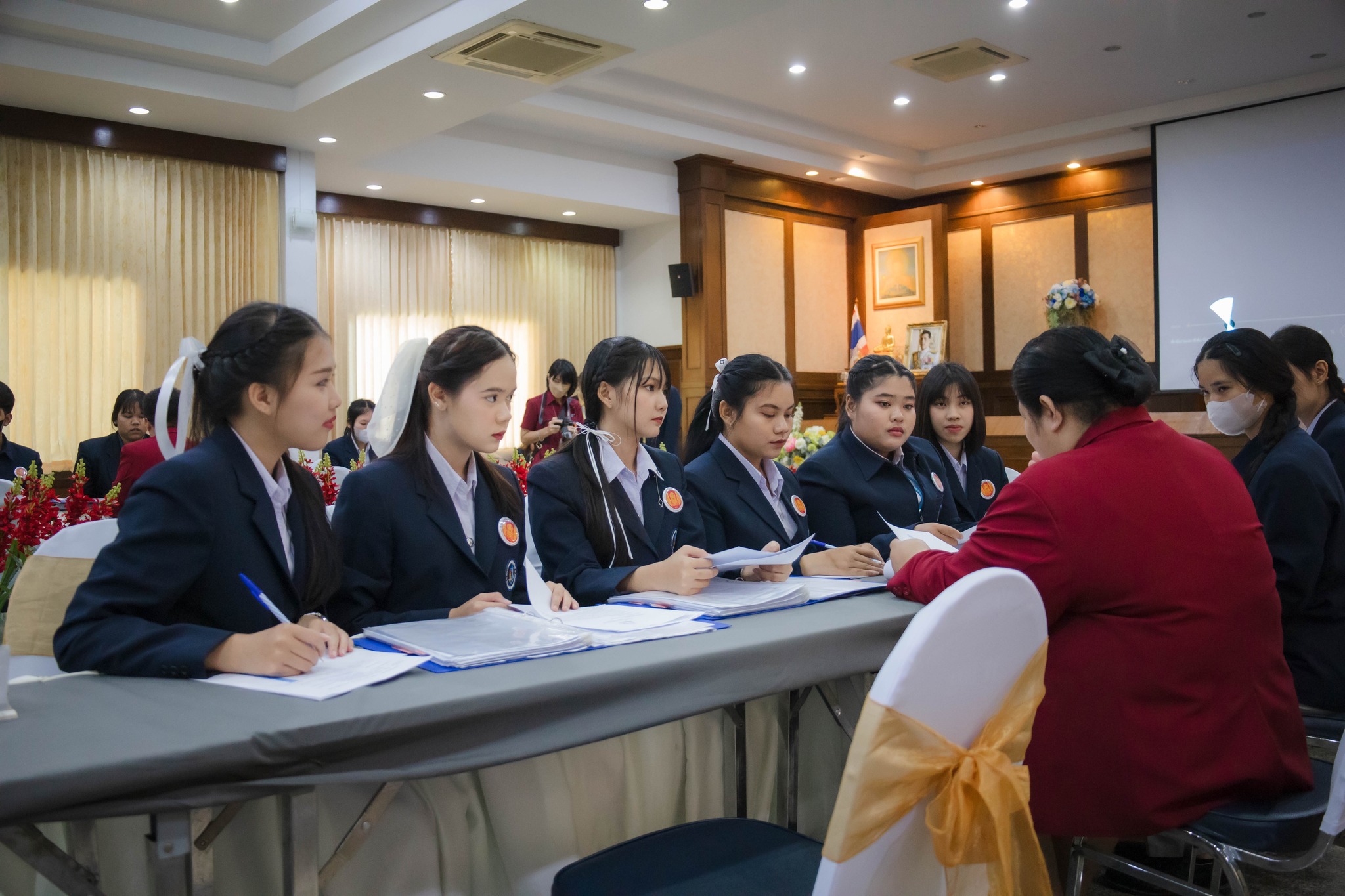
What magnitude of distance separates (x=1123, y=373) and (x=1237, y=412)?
3.40 ft

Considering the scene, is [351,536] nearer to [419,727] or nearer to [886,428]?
[419,727]

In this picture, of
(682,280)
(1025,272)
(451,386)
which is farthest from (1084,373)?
(1025,272)

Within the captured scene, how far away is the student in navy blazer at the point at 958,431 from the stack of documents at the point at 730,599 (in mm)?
1632

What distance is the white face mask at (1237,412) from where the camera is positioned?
2.55 m

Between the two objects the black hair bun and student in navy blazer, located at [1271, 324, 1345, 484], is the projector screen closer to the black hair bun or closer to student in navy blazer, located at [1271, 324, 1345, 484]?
student in navy blazer, located at [1271, 324, 1345, 484]

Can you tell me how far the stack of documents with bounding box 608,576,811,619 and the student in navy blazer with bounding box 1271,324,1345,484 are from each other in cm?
182

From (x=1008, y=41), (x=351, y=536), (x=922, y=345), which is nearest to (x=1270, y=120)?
(x=1008, y=41)

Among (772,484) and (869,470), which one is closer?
(772,484)

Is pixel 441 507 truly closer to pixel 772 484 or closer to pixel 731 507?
pixel 731 507

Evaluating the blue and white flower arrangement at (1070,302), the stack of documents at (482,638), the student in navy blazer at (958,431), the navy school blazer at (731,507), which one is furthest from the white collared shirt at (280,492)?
the blue and white flower arrangement at (1070,302)

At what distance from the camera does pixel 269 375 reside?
1.58 m

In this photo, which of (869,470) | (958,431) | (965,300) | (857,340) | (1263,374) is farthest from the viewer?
(965,300)

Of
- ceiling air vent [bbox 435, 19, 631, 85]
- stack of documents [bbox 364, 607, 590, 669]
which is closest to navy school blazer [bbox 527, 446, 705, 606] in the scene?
stack of documents [bbox 364, 607, 590, 669]

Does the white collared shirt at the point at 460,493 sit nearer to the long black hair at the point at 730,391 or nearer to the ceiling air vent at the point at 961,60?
the long black hair at the point at 730,391
